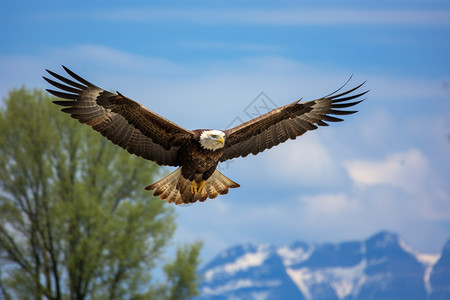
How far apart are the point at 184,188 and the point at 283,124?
6.14ft

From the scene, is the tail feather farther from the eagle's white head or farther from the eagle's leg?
the eagle's white head

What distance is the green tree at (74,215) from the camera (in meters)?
24.0

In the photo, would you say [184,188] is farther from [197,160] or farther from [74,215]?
[74,215]

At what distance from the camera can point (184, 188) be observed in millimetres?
10977

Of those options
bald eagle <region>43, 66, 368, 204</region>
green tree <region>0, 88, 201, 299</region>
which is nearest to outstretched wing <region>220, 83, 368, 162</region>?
bald eagle <region>43, 66, 368, 204</region>

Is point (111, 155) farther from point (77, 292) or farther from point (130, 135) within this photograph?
point (130, 135)

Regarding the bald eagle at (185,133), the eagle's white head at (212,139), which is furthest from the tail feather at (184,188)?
the eagle's white head at (212,139)

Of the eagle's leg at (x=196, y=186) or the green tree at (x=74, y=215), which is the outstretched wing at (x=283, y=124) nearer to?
the eagle's leg at (x=196, y=186)

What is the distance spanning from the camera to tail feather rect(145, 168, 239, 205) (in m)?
11.0

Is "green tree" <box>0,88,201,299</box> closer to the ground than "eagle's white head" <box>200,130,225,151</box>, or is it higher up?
higher up

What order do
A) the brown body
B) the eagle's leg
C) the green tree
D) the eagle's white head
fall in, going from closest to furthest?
1. the eagle's white head
2. the brown body
3. the eagle's leg
4. the green tree

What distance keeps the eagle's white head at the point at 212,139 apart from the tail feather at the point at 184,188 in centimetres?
89

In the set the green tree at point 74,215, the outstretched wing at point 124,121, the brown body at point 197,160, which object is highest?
the green tree at point 74,215

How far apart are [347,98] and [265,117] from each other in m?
1.43
